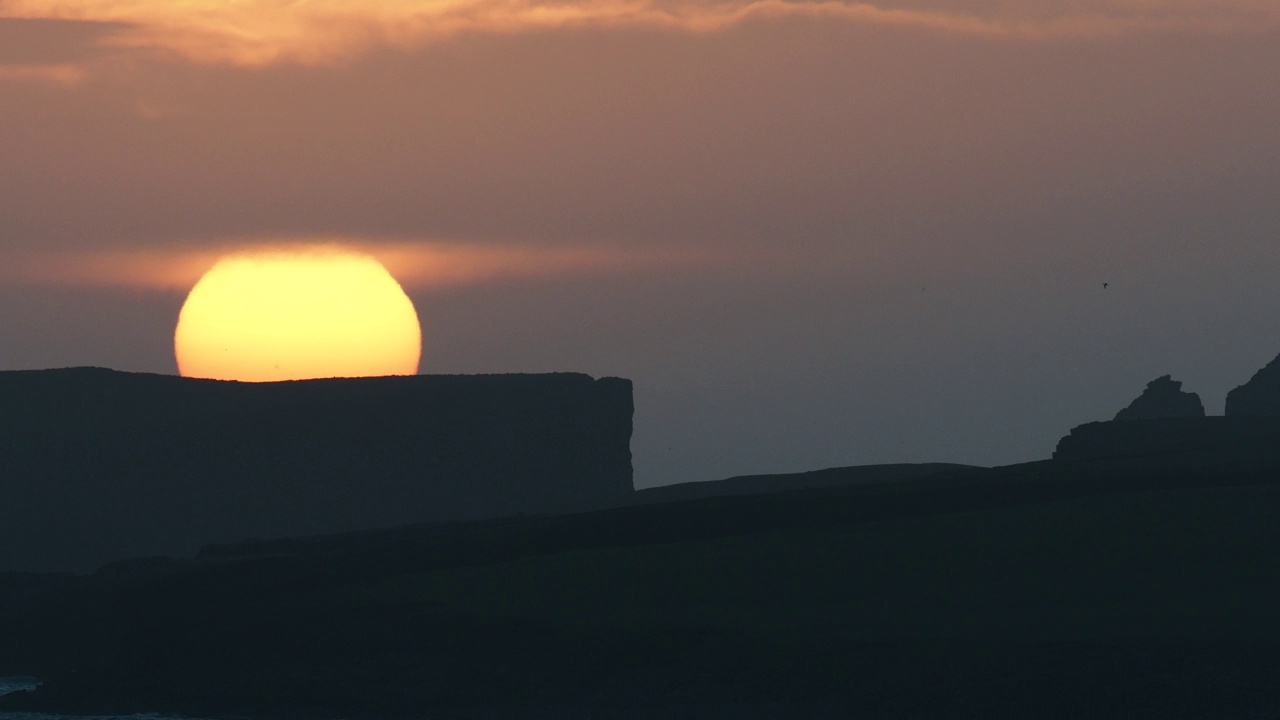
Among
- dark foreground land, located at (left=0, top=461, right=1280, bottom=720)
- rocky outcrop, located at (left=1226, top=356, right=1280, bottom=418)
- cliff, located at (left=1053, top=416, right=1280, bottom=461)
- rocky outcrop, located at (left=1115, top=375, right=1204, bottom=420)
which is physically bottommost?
dark foreground land, located at (left=0, top=461, right=1280, bottom=720)

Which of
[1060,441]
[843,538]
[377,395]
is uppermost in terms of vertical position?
[377,395]

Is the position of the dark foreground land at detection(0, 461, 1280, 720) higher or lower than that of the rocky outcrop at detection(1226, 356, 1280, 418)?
lower

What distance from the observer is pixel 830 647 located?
60.8 metres

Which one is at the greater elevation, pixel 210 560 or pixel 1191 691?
pixel 210 560

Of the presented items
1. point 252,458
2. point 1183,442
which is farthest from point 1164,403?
point 252,458

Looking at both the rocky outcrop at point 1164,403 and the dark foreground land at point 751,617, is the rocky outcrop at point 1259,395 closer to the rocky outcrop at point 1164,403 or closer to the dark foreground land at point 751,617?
the rocky outcrop at point 1164,403

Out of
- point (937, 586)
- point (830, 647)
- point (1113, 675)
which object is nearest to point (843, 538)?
point (937, 586)

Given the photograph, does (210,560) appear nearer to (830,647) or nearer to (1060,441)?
(830,647)

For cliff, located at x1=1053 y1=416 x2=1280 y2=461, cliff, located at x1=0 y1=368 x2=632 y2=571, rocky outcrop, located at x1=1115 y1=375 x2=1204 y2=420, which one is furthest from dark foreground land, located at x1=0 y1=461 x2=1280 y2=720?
cliff, located at x1=0 y1=368 x2=632 y2=571

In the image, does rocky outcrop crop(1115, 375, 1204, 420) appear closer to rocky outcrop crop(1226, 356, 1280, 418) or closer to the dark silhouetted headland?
rocky outcrop crop(1226, 356, 1280, 418)

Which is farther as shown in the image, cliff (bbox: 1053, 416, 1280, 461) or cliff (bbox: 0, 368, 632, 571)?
cliff (bbox: 0, 368, 632, 571)

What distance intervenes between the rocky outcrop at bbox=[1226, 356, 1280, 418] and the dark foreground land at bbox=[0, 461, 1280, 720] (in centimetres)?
3519

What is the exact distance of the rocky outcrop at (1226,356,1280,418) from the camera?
123250 millimetres

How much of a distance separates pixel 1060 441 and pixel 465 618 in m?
57.9
